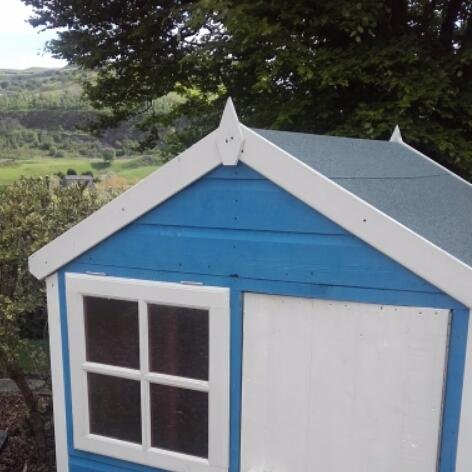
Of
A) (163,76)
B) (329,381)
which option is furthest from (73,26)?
(329,381)

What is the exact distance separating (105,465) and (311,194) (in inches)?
81.5

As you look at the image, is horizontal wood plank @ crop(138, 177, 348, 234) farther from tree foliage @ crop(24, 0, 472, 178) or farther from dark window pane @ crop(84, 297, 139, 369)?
tree foliage @ crop(24, 0, 472, 178)

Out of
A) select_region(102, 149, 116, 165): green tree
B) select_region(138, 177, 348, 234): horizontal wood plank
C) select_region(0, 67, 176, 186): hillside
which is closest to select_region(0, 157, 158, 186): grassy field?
select_region(0, 67, 176, 186): hillside

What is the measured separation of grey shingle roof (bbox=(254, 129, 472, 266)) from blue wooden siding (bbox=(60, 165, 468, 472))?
9.3 inches

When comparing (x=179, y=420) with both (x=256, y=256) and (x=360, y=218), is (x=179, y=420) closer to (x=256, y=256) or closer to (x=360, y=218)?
(x=256, y=256)

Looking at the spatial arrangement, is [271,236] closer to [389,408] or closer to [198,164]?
[198,164]

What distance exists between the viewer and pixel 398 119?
6.73 m

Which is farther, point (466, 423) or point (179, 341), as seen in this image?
point (179, 341)

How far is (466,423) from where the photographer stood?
2.25 m

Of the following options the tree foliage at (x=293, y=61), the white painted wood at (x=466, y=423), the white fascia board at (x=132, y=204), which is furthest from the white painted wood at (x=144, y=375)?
the tree foliage at (x=293, y=61)

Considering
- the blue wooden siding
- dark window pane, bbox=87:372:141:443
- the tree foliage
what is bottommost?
dark window pane, bbox=87:372:141:443

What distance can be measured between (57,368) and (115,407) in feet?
1.40

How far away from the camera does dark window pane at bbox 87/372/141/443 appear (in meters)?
3.00

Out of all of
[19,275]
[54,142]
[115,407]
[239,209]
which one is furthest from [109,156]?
[239,209]
